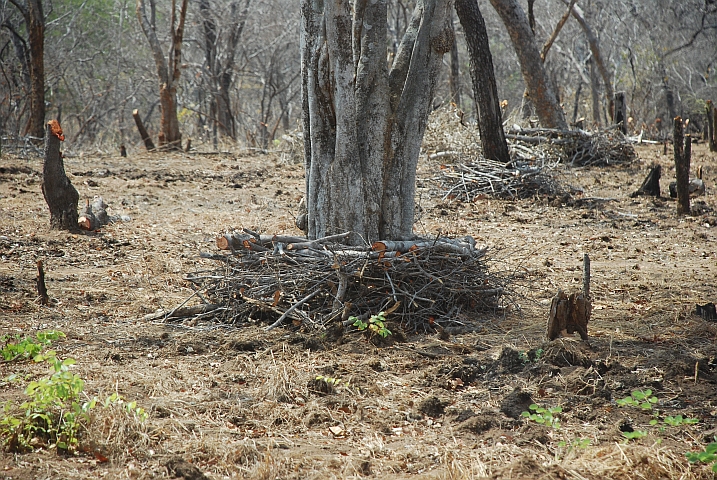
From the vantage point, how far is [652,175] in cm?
1009

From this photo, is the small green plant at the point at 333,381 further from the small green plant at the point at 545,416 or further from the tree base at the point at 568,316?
the tree base at the point at 568,316

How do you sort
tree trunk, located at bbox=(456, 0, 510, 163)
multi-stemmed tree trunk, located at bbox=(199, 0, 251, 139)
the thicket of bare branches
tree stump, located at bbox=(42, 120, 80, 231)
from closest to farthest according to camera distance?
1. tree stump, located at bbox=(42, 120, 80, 231)
2. tree trunk, located at bbox=(456, 0, 510, 163)
3. multi-stemmed tree trunk, located at bbox=(199, 0, 251, 139)
4. the thicket of bare branches

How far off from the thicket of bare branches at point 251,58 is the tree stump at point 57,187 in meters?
9.49

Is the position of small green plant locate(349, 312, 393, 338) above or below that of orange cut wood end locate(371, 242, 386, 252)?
below

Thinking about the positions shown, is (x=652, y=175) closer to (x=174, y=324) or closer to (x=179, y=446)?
(x=174, y=324)

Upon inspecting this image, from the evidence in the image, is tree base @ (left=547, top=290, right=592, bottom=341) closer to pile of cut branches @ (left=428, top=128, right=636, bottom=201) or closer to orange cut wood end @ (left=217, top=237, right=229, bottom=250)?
orange cut wood end @ (left=217, top=237, right=229, bottom=250)

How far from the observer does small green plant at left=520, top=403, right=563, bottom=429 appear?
10.3ft

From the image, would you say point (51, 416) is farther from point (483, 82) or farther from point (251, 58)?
point (251, 58)

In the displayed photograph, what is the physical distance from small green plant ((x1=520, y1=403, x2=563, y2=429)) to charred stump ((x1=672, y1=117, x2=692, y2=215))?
6.44 meters

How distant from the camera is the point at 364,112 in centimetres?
519

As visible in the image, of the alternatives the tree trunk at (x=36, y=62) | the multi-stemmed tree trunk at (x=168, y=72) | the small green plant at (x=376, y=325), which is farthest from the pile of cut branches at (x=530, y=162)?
the tree trunk at (x=36, y=62)

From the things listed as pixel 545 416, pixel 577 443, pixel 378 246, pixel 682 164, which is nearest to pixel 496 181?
pixel 682 164

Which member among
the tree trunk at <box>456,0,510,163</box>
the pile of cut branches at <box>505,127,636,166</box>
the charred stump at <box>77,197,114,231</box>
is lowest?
the charred stump at <box>77,197,114,231</box>

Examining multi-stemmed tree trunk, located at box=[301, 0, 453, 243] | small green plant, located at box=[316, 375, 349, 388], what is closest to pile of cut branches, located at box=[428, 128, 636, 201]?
multi-stemmed tree trunk, located at box=[301, 0, 453, 243]
